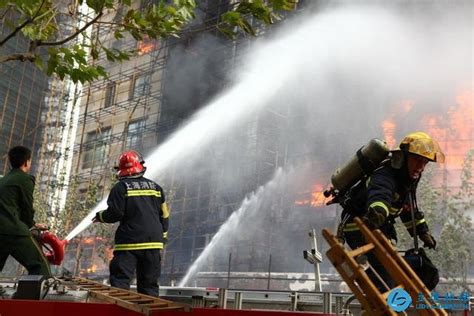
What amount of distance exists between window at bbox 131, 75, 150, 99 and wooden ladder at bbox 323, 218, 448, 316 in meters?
23.3

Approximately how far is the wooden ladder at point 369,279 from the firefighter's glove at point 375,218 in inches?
21.9

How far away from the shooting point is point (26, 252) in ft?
15.0

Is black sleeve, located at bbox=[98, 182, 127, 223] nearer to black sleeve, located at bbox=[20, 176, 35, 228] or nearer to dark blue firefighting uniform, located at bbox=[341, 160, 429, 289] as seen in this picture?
black sleeve, located at bbox=[20, 176, 35, 228]

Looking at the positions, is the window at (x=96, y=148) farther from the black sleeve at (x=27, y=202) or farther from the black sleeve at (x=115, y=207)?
the black sleeve at (x=27, y=202)

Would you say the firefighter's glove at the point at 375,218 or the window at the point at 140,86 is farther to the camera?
the window at the point at 140,86

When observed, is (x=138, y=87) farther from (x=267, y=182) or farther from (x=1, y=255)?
(x=1, y=255)

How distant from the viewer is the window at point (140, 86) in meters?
25.4

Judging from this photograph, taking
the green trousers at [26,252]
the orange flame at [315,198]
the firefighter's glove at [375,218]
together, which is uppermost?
the orange flame at [315,198]

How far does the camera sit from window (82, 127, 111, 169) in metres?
25.2

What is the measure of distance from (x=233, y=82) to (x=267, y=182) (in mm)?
4213

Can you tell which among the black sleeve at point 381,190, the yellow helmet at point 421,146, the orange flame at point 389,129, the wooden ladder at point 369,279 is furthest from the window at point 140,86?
the wooden ladder at point 369,279

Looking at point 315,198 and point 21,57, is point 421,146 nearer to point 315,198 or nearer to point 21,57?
point 21,57

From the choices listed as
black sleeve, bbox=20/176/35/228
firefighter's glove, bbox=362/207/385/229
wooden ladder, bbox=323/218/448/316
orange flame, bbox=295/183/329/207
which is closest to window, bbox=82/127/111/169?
Answer: orange flame, bbox=295/183/329/207

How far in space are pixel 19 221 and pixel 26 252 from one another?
26 cm
